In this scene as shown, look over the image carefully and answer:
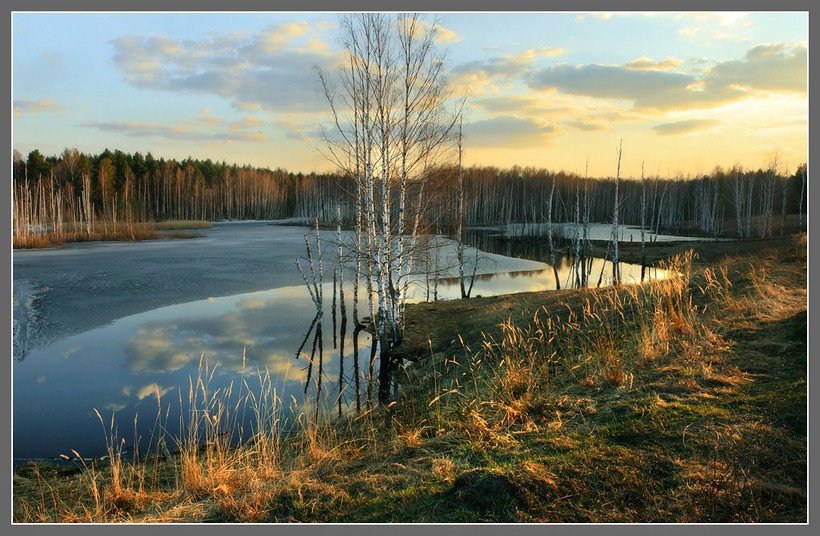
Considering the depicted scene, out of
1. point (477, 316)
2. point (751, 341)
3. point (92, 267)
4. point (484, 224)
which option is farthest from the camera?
point (484, 224)

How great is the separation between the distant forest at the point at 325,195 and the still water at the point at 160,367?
27814 mm

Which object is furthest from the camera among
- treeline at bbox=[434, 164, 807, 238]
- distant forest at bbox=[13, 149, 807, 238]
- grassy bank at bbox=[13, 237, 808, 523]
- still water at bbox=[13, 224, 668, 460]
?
treeline at bbox=[434, 164, 807, 238]

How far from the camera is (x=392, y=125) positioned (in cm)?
1112

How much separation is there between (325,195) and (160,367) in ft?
211

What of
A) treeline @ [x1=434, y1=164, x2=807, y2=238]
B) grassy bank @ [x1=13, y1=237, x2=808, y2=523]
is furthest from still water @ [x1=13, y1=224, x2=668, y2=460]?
treeline @ [x1=434, y1=164, x2=807, y2=238]

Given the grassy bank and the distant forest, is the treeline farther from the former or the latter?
the grassy bank

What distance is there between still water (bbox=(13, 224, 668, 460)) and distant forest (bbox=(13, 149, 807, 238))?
2781cm

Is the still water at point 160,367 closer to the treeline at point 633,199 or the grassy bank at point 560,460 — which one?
the grassy bank at point 560,460

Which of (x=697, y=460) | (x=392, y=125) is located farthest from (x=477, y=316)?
(x=697, y=460)

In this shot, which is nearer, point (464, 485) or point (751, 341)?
point (464, 485)

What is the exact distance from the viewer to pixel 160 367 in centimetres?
991

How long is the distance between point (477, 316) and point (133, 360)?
8054 mm

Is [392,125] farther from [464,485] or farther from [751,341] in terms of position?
[464,485]

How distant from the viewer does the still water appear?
7559 millimetres
